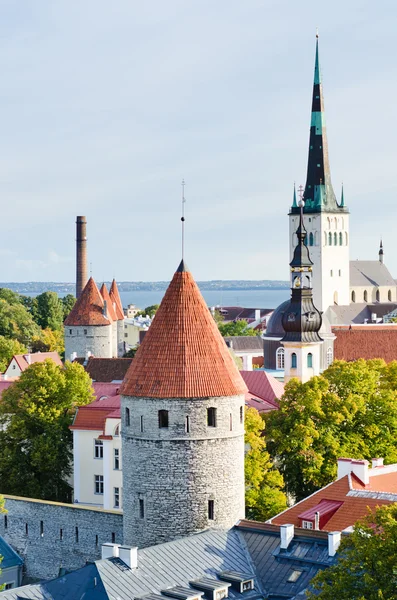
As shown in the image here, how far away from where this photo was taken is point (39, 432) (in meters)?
48.9

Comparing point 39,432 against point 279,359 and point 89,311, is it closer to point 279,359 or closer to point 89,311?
point 279,359

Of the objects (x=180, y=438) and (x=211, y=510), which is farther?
(x=211, y=510)

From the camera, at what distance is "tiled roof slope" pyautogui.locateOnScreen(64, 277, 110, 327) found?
8438 centimetres

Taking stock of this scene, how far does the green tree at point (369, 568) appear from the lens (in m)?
24.6

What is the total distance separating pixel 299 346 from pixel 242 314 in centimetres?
12120

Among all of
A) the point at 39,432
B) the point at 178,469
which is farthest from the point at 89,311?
the point at 178,469

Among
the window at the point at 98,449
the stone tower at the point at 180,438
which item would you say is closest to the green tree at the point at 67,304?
the window at the point at 98,449

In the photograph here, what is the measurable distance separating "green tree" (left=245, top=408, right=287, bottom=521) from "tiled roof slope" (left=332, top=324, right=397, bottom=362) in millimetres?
39969

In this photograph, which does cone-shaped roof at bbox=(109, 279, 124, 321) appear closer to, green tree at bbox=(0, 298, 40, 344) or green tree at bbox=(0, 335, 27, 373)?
green tree at bbox=(0, 298, 40, 344)

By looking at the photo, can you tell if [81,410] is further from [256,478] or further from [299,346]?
[299,346]

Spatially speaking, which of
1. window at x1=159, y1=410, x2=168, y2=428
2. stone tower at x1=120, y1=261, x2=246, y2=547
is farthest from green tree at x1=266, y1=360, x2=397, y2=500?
window at x1=159, y1=410, x2=168, y2=428

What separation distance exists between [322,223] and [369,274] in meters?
23.3

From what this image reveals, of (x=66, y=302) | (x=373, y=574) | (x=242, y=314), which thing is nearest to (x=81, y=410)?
(x=373, y=574)

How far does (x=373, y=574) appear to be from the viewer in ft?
81.6
